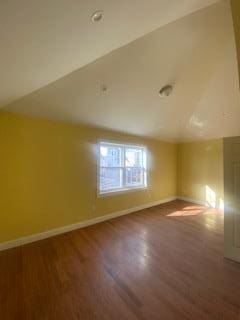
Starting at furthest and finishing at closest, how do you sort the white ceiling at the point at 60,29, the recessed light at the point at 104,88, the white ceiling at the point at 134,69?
the recessed light at the point at 104,88 → the white ceiling at the point at 134,69 → the white ceiling at the point at 60,29

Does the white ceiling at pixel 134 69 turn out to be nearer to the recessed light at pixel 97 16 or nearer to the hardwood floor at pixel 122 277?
the recessed light at pixel 97 16

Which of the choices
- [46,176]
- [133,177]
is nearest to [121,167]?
[133,177]

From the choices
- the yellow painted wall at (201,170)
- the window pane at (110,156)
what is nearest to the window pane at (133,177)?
the window pane at (110,156)

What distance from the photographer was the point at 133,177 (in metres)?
4.89

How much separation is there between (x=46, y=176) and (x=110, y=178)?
1.67 m

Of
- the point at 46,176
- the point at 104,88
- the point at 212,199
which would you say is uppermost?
the point at 104,88

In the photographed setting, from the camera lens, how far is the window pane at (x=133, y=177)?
472 cm

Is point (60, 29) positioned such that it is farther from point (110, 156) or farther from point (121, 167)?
point (121, 167)

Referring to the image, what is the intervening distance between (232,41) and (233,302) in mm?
3322

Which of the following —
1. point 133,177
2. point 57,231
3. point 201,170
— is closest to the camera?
point 57,231

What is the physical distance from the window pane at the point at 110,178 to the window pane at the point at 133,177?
9.9 inches

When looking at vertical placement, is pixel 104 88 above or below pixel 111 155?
above

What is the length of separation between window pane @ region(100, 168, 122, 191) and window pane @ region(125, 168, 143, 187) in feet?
0.82

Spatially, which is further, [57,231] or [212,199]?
[212,199]
